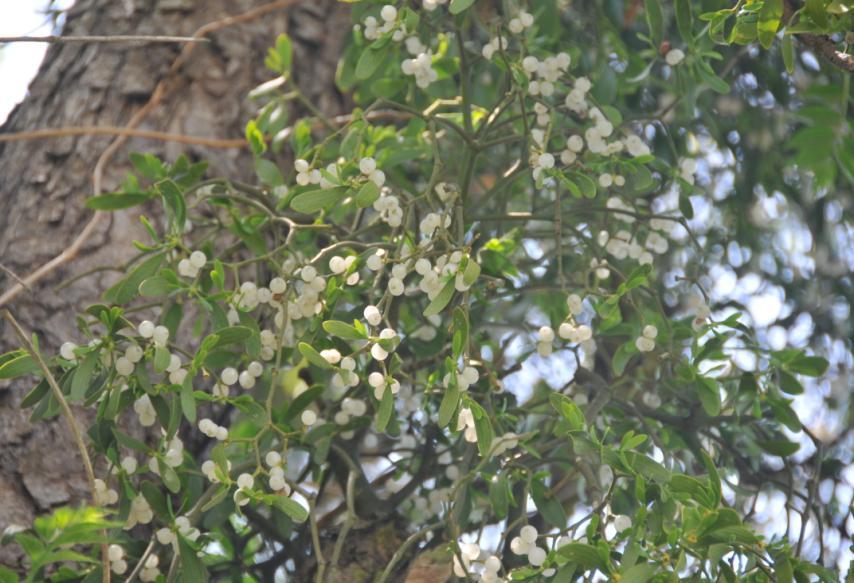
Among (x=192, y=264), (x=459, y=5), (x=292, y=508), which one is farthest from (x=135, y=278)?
(x=459, y=5)

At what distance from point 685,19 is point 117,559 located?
2.31ft

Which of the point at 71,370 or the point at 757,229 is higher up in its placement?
the point at 71,370

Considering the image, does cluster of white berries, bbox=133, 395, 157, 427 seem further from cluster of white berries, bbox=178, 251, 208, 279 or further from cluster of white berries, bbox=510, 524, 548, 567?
cluster of white berries, bbox=510, 524, 548, 567

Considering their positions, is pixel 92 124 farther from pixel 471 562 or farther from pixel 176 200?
pixel 471 562

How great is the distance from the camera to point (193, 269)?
3.18 ft

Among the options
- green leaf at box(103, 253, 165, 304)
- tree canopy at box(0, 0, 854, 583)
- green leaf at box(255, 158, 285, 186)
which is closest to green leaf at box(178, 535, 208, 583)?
tree canopy at box(0, 0, 854, 583)

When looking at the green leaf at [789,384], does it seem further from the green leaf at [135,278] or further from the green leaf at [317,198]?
the green leaf at [135,278]

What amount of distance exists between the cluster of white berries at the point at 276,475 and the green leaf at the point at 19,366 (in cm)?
20

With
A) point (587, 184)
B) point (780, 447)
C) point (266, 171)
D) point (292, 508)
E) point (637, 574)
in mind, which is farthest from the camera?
point (266, 171)

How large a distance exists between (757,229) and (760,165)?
0.33ft

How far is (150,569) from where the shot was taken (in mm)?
998

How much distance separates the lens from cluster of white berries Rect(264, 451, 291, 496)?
890 millimetres

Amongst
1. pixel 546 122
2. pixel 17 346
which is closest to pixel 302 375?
pixel 17 346

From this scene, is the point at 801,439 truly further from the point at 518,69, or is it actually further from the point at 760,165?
the point at 518,69
